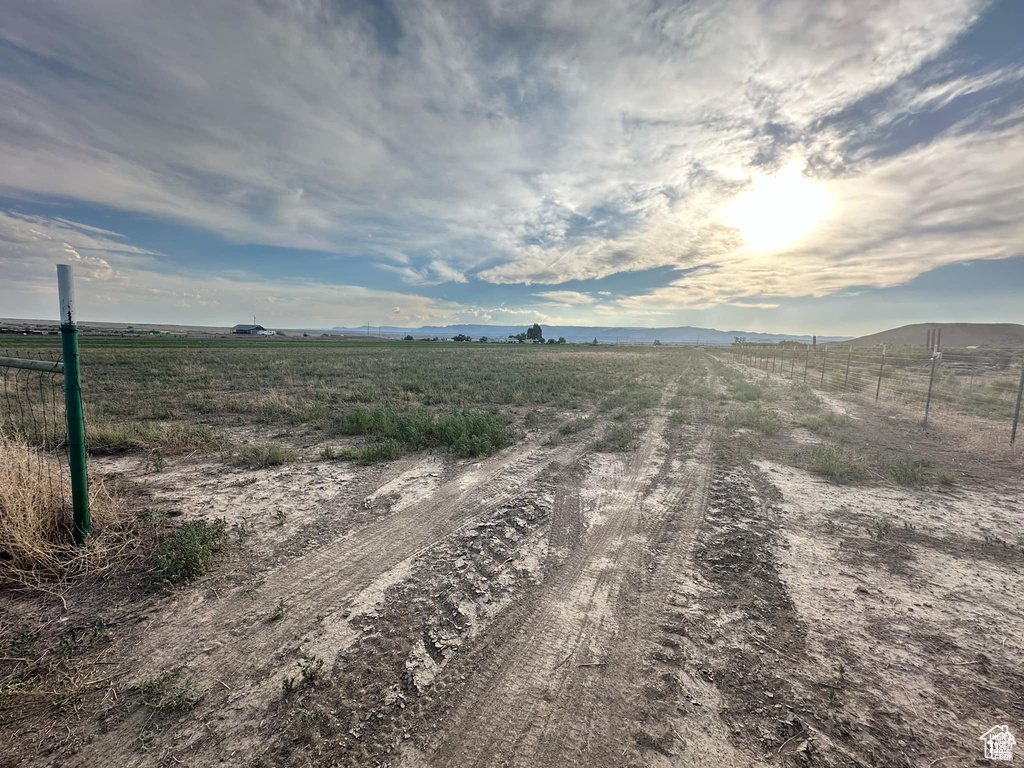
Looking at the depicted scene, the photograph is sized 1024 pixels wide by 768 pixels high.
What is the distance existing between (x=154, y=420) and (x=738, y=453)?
14.7 metres

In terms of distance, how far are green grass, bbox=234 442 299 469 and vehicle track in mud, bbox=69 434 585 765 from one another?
127 inches

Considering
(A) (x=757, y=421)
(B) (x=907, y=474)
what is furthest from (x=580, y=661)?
(A) (x=757, y=421)

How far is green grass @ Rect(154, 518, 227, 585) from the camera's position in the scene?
148 inches

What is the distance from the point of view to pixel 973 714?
8.27 feet

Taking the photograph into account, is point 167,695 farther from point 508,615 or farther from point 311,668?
point 508,615

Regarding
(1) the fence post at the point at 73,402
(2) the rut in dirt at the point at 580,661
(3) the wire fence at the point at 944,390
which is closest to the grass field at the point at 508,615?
(2) the rut in dirt at the point at 580,661

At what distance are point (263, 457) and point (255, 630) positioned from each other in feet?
15.4

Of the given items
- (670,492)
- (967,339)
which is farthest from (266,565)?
(967,339)

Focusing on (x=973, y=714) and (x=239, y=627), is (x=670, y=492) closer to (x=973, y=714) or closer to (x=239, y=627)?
(x=973, y=714)

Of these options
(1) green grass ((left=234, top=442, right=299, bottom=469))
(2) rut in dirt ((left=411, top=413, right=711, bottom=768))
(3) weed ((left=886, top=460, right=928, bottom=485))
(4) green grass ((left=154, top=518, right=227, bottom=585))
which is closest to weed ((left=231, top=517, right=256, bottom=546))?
(4) green grass ((left=154, top=518, right=227, bottom=585))

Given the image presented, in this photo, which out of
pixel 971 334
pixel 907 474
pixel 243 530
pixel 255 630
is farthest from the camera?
pixel 971 334

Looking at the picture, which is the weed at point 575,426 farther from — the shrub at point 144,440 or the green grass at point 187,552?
the shrub at point 144,440

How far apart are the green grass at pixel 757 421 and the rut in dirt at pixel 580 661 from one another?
6.78 m

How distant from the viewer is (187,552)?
391cm
